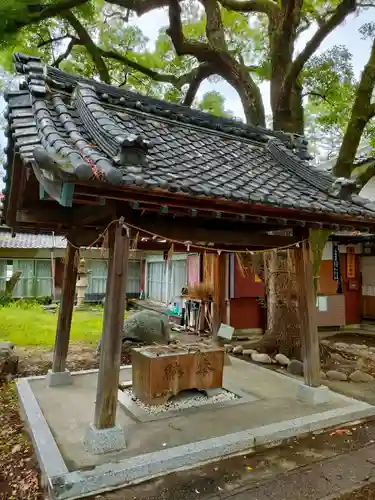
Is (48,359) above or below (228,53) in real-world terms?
below

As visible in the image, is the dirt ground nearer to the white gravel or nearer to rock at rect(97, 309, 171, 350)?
rock at rect(97, 309, 171, 350)

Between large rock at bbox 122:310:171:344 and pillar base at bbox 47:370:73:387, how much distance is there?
3.81m

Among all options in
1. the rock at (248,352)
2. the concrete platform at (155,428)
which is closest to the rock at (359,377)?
the concrete platform at (155,428)

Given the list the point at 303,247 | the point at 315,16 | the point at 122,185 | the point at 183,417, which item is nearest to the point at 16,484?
the point at 183,417

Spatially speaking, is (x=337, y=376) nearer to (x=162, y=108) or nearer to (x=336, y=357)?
(x=336, y=357)

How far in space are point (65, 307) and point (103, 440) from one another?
120 inches

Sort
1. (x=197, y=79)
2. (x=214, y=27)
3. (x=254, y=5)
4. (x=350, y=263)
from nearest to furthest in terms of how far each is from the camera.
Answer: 1. (x=254, y=5)
2. (x=214, y=27)
3. (x=197, y=79)
4. (x=350, y=263)

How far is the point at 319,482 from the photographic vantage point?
14.0 feet

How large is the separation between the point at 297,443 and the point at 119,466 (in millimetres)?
2574

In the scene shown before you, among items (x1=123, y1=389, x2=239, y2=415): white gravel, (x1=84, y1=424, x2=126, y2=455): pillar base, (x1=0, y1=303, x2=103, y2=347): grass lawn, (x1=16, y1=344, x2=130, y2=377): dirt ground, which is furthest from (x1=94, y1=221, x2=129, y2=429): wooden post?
(x1=0, y1=303, x2=103, y2=347): grass lawn

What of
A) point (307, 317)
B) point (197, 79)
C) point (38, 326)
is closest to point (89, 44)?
point (197, 79)

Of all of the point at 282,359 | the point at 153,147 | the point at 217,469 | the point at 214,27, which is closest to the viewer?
the point at 217,469

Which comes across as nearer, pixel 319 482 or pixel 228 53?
pixel 319 482

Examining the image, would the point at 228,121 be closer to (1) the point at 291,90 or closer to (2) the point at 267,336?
(1) the point at 291,90
